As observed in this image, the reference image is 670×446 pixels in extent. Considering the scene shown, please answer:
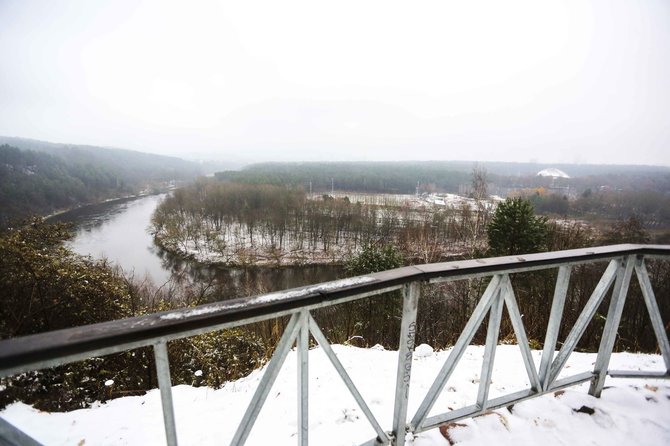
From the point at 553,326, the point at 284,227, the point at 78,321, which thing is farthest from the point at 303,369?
the point at 284,227

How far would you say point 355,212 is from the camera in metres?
55.9

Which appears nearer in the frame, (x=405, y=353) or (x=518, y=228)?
(x=405, y=353)

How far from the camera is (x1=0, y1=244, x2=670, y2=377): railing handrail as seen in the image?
87 centimetres

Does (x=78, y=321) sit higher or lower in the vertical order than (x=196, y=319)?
lower

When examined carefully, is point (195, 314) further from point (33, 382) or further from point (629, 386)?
point (33, 382)

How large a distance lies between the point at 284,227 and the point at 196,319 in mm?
52673

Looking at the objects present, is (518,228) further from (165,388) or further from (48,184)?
(48,184)

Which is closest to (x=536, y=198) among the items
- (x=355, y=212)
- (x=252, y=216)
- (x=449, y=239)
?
(x=449, y=239)

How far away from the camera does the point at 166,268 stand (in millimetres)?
36812

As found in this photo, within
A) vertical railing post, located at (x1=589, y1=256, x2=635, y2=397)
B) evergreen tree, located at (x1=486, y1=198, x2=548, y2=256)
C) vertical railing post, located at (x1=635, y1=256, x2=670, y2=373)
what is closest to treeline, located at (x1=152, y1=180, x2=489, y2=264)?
evergreen tree, located at (x1=486, y1=198, x2=548, y2=256)

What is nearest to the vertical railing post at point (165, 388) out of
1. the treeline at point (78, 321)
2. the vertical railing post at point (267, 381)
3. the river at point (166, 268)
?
the vertical railing post at point (267, 381)

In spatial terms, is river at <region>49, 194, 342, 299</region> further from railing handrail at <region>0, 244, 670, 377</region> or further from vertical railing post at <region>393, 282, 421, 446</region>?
railing handrail at <region>0, 244, 670, 377</region>

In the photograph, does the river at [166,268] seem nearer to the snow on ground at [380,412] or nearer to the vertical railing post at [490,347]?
the snow on ground at [380,412]

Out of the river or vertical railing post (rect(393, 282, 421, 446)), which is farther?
the river
